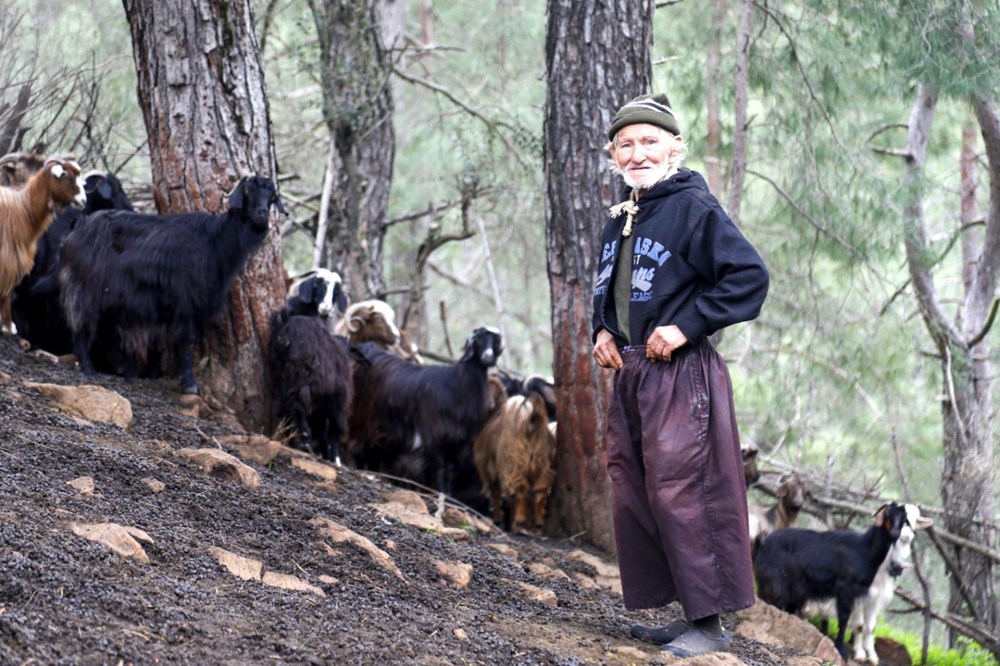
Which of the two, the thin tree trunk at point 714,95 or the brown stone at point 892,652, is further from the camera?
the thin tree trunk at point 714,95

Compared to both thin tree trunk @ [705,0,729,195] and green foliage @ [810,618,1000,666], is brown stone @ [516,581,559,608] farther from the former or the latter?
thin tree trunk @ [705,0,729,195]

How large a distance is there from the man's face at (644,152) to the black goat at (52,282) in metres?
4.85

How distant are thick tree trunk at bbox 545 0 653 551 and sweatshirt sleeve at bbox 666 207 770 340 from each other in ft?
10.6

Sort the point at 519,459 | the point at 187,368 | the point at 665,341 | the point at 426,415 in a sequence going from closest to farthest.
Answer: the point at 665,341 < the point at 187,368 < the point at 519,459 < the point at 426,415

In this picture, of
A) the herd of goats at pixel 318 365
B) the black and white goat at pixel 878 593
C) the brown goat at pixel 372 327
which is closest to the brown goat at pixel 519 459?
the herd of goats at pixel 318 365

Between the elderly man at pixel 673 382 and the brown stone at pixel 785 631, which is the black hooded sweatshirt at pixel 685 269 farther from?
the brown stone at pixel 785 631

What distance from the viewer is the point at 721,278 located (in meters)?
4.86

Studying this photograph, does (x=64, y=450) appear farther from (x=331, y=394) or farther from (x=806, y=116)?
(x=806, y=116)

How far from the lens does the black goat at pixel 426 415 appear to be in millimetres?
9570

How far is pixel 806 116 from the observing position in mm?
11250

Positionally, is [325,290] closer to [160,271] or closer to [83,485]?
[160,271]

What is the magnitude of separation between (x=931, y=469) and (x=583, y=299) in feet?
28.3

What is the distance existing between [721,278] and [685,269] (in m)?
0.16

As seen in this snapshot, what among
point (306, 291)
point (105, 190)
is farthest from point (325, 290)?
point (105, 190)
